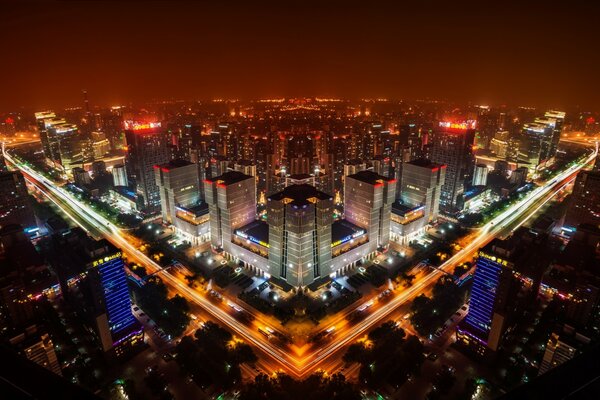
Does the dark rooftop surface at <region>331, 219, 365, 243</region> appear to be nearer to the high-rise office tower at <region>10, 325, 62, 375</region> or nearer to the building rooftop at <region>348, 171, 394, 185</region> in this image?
the building rooftop at <region>348, 171, 394, 185</region>

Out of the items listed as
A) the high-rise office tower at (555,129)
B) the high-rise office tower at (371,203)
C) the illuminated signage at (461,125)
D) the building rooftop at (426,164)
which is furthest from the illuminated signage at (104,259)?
the high-rise office tower at (555,129)

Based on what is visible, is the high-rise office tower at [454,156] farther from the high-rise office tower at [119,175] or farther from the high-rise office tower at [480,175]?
the high-rise office tower at [119,175]

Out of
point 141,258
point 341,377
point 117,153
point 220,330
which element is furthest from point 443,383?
point 117,153

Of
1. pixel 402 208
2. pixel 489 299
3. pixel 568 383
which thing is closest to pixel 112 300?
pixel 489 299

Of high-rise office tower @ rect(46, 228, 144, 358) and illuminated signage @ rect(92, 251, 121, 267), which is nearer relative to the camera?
illuminated signage @ rect(92, 251, 121, 267)

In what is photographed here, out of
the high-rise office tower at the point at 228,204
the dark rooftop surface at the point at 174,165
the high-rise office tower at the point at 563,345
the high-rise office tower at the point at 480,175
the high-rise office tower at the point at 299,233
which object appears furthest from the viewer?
the high-rise office tower at the point at 480,175

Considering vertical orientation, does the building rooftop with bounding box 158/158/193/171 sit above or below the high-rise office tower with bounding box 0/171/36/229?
above

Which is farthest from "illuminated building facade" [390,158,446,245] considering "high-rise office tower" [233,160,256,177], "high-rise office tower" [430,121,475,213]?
"high-rise office tower" [233,160,256,177]
